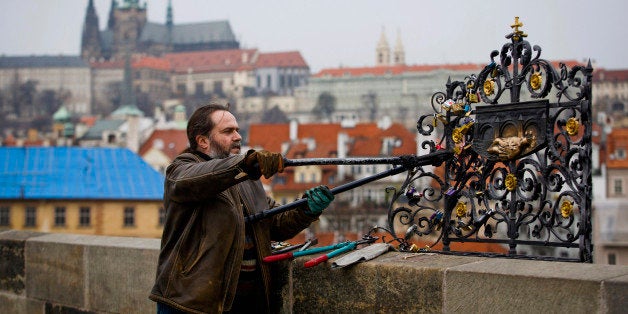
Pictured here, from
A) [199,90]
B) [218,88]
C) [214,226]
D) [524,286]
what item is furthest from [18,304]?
[199,90]

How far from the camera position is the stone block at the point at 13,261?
220 inches

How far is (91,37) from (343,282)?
170227mm

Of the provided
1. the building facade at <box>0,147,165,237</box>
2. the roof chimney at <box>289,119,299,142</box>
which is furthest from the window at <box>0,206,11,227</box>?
the roof chimney at <box>289,119,299,142</box>

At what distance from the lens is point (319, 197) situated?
342 centimetres

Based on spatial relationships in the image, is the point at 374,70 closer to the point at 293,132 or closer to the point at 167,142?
the point at 167,142

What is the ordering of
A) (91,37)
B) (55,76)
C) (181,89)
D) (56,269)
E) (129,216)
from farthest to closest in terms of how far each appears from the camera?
1. (91,37)
2. (181,89)
3. (55,76)
4. (129,216)
5. (56,269)

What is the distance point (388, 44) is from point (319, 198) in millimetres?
157482

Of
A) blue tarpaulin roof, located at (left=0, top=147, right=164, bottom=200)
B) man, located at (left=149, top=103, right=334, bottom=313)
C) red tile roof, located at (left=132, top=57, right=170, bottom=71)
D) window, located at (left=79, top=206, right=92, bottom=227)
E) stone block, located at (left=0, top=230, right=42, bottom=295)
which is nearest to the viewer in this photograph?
man, located at (left=149, top=103, right=334, bottom=313)

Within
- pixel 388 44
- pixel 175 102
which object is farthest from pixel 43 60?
pixel 388 44

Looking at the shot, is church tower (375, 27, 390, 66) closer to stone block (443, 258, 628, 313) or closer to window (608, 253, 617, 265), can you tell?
window (608, 253, 617, 265)

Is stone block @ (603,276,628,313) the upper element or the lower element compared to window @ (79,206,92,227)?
upper

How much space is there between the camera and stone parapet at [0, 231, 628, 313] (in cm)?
286

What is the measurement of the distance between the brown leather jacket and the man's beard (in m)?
0.07

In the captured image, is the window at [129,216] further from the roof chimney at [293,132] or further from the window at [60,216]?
the roof chimney at [293,132]
